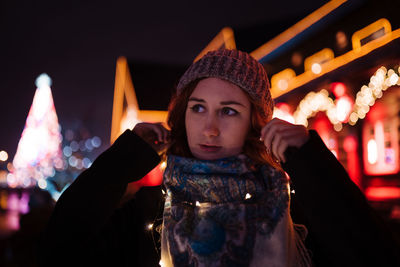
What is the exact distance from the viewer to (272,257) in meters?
1.37

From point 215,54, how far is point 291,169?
2.80 ft

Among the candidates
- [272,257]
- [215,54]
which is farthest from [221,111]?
[272,257]

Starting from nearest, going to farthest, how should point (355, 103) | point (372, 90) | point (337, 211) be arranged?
point (337, 211)
point (372, 90)
point (355, 103)

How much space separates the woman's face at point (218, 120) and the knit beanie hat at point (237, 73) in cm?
5

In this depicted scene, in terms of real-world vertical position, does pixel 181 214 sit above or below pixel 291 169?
below

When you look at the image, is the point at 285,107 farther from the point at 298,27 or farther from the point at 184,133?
the point at 184,133

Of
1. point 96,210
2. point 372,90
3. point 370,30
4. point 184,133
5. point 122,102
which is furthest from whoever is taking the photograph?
point 122,102

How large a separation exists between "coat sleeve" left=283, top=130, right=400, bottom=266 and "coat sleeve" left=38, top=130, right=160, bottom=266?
30.8 inches

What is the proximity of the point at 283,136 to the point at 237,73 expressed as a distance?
20.2 inches

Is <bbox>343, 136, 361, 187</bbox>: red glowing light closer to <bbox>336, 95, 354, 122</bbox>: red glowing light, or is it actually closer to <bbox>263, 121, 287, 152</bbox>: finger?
<bbox>336, 95, 354, 122</bbox>: red glowing light

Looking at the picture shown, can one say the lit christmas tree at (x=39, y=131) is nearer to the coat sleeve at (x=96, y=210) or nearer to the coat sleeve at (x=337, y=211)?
the coat sleeve at (x=96, y=210)

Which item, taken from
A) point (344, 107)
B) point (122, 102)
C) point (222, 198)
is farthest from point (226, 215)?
point (122, 102)

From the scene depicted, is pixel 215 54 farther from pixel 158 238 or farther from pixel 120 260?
pixel 120 260

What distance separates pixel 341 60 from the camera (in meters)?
4.95
